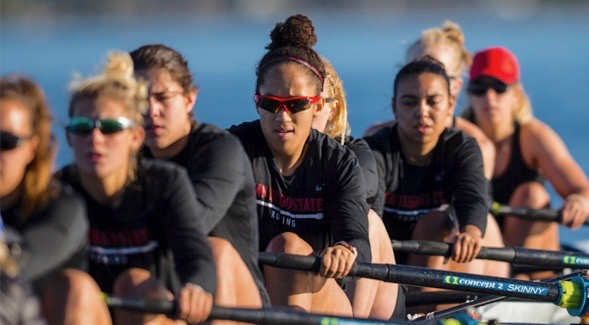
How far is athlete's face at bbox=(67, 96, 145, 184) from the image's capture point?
386 centimetres

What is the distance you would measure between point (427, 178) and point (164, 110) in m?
1.88

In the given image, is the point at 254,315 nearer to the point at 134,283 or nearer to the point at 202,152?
the point at 134,283

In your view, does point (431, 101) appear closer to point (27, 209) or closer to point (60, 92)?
point (27, 209)

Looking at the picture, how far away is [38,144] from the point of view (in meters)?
3.62

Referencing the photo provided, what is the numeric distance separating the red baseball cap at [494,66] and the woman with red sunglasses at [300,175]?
7.05ft

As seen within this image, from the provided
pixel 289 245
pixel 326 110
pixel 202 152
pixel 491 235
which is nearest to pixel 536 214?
pixel 491 235

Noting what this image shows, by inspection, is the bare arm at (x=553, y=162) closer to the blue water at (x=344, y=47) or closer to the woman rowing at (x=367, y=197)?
the woman rowing at (x=367, y=197)

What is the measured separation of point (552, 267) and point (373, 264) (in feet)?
3.68

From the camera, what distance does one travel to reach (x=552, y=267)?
570 cm

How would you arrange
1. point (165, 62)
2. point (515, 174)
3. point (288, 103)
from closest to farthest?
point (165, 62) → point (288, 103) → point (515, 174)

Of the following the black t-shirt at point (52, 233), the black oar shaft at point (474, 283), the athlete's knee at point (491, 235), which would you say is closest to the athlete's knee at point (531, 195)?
the athlete's knee at point (491, 235)

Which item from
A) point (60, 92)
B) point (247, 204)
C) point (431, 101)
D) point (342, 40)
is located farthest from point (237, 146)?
point (342, 40)

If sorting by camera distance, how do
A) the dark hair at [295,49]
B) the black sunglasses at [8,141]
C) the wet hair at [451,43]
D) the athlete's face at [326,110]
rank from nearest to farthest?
the black sunglasses at [8,141]
the dark hair at [295,49]
the athlete's face at [326,110]
the wet hair at [451,43]

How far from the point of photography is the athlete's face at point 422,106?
19.5ft
